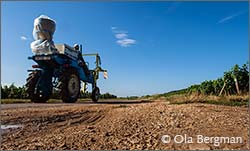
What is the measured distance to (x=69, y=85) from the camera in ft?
31.8

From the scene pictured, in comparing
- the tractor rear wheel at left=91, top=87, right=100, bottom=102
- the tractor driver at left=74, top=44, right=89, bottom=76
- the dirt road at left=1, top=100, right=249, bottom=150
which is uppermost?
the tractor driver at left=74, top=44, right=89, bottom=76

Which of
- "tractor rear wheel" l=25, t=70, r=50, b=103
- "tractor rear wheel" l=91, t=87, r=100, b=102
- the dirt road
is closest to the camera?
the dirt road

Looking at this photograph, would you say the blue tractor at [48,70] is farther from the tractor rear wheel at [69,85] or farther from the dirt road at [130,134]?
the dirt road at [130,134]

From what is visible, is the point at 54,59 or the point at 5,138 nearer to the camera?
the point at 5,138

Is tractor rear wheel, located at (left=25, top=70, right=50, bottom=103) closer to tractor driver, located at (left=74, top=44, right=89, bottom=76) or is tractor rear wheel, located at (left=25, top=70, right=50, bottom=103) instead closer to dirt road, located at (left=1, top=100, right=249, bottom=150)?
tractor driver, located at (left=74, top=44, right=89, bottom=76)

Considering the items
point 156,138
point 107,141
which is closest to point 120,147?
point 107,141

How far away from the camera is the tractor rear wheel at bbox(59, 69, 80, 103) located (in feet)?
31.0

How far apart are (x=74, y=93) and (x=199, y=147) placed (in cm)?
797

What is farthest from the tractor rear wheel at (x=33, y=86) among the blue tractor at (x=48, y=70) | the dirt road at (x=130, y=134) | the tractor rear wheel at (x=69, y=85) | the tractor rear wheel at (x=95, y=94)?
the dirt road at (x=130, y=134)

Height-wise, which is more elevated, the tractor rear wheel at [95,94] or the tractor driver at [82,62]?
the tractor driver at [82,62]

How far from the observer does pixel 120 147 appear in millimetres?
2771

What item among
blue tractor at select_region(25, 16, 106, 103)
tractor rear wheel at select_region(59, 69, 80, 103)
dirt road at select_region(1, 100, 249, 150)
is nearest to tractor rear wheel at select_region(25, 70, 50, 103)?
blue tractor at select_region(25, 16, 106, 103)

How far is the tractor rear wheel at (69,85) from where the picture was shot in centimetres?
944

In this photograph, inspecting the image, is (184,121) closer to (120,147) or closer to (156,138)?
(156,138)
